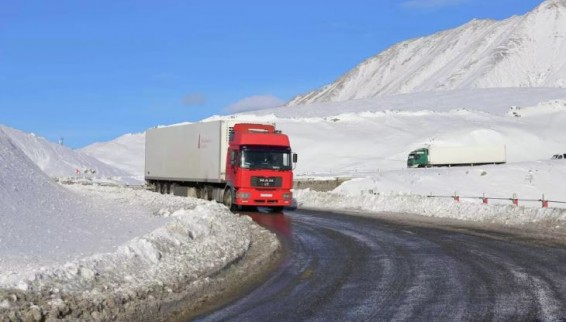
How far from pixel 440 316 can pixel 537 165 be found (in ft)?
178

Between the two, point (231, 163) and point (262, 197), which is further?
point (231, 163)

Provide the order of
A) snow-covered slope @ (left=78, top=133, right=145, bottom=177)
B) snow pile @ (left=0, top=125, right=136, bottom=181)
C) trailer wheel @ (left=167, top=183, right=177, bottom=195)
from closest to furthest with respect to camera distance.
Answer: trailer wheel @ (left=167, top=183, right=177, bottom=195), snow pile @ (left=0, top=125, right=136, bottom=181), snow-covered slope @ (left=78, top=133, right=145, bottom=177)

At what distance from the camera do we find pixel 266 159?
30.2m

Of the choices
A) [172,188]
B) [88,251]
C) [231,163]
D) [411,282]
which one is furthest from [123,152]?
[411,282]

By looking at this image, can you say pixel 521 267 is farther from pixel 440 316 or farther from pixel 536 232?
pixel 536 232

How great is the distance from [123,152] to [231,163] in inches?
3849

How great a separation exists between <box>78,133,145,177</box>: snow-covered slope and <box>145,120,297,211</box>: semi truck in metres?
67.3

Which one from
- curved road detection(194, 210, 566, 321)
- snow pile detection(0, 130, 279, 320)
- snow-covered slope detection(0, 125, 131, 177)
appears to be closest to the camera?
snow pile detection(0, 130, 279, 320)

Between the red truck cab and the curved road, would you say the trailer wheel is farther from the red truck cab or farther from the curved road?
the curved road

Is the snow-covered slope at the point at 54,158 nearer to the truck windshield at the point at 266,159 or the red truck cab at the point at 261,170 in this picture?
the red truck cab at the point at 261,170

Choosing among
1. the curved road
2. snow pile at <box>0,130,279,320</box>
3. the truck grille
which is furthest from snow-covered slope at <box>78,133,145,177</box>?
the curved road

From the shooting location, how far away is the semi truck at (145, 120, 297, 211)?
3008 centimetres

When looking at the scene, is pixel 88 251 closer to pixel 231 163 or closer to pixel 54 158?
pixel 231 163

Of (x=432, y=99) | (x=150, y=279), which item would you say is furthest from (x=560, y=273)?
(x=432, y=99)
